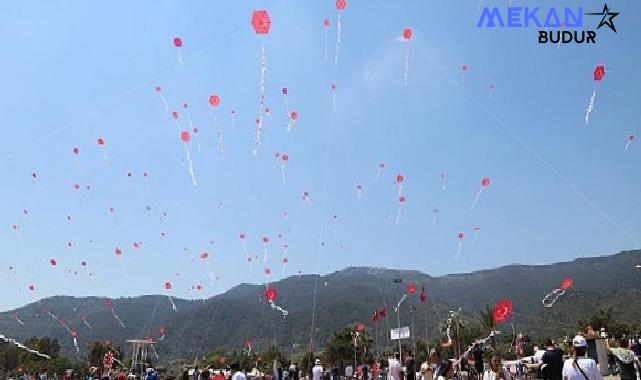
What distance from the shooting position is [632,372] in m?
9.69

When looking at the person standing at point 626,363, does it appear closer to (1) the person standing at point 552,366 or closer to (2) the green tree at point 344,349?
(1) the person standing at point 552,366

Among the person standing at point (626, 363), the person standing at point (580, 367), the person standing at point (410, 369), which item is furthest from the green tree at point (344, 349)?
the person standing at point (580, 367)

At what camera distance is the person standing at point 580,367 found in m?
7.11

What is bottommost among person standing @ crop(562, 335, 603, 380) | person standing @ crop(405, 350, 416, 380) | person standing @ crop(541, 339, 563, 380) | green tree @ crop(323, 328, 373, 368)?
green tree @ crop(323, 328, 373, 368)

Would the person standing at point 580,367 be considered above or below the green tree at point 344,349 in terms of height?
above

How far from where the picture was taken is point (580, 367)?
717 centimetres

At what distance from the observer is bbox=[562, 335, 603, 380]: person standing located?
280 inches

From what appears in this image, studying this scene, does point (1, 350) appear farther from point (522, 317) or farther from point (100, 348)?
point (522, 317)

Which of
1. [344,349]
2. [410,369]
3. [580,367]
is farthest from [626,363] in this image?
[344,349]

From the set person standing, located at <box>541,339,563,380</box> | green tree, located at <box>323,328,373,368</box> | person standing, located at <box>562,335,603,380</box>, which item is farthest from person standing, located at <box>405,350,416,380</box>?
green tree, located at <box>323,328,373,368</box>

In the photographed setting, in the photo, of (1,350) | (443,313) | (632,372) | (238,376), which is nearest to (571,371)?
(632,372)

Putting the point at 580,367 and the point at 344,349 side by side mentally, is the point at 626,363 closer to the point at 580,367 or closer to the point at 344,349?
the point at 580,367

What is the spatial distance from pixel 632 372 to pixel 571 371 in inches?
134

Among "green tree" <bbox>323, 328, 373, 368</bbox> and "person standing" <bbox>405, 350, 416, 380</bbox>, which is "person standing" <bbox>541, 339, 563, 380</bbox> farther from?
"green tree" <bbox>323, 328, 373, 368</bbox>
